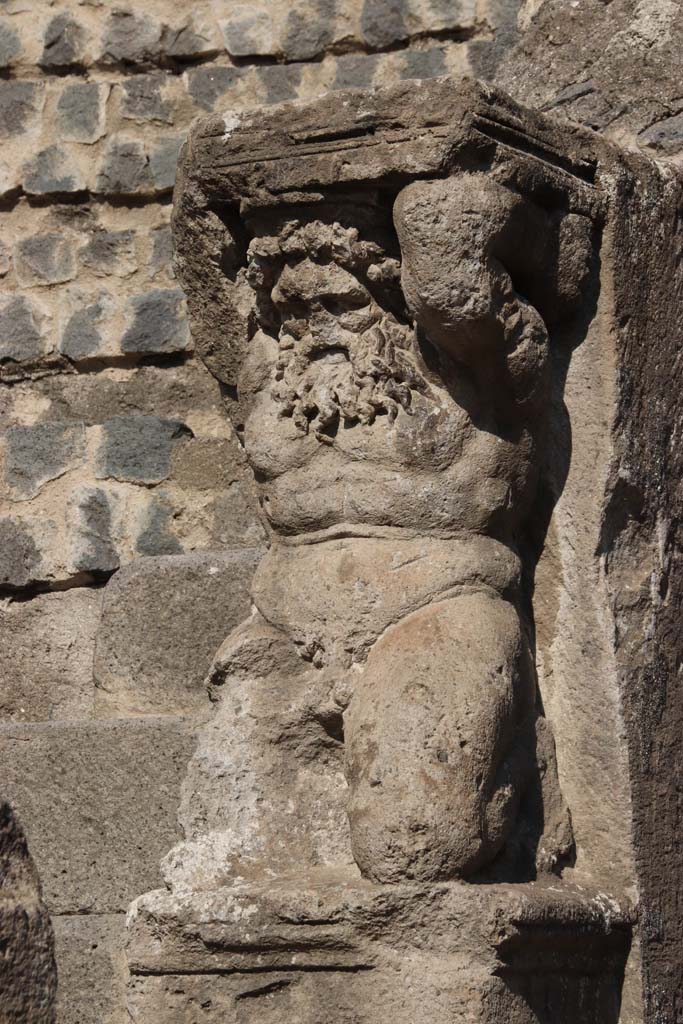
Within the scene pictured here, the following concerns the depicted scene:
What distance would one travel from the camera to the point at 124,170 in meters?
5.33

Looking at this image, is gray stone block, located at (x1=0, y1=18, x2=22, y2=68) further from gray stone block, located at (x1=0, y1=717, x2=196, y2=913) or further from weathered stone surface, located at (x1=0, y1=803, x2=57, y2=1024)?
weathered stone surface, located at (x1=0, y1=803, x2=57, y2=1024)

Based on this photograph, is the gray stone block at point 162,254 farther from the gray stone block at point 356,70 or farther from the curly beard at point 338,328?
the curly beard at point 338,328

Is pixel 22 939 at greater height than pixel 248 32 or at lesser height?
lesser

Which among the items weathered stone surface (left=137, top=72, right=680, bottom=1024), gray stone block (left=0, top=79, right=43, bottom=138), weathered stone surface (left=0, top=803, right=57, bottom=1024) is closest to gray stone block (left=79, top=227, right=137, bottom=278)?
gray stone block (left=0, top=79, right=43, bottom=138)

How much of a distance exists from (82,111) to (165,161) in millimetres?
305

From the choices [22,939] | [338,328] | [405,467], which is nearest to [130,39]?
[338,328]

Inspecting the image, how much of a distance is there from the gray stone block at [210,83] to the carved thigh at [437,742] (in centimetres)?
230

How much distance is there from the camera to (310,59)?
17.4 feet

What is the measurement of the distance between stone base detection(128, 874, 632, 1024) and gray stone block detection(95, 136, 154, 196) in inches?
96.3

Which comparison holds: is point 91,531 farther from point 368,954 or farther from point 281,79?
point 368,954

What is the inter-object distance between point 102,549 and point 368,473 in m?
1.69

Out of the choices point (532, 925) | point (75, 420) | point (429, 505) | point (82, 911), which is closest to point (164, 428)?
point (75, 420)

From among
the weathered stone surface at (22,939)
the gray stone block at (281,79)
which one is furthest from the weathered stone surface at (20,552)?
the weathered stone surface at (22,939)

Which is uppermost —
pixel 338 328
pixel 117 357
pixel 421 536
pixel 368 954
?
pixel 117 357
